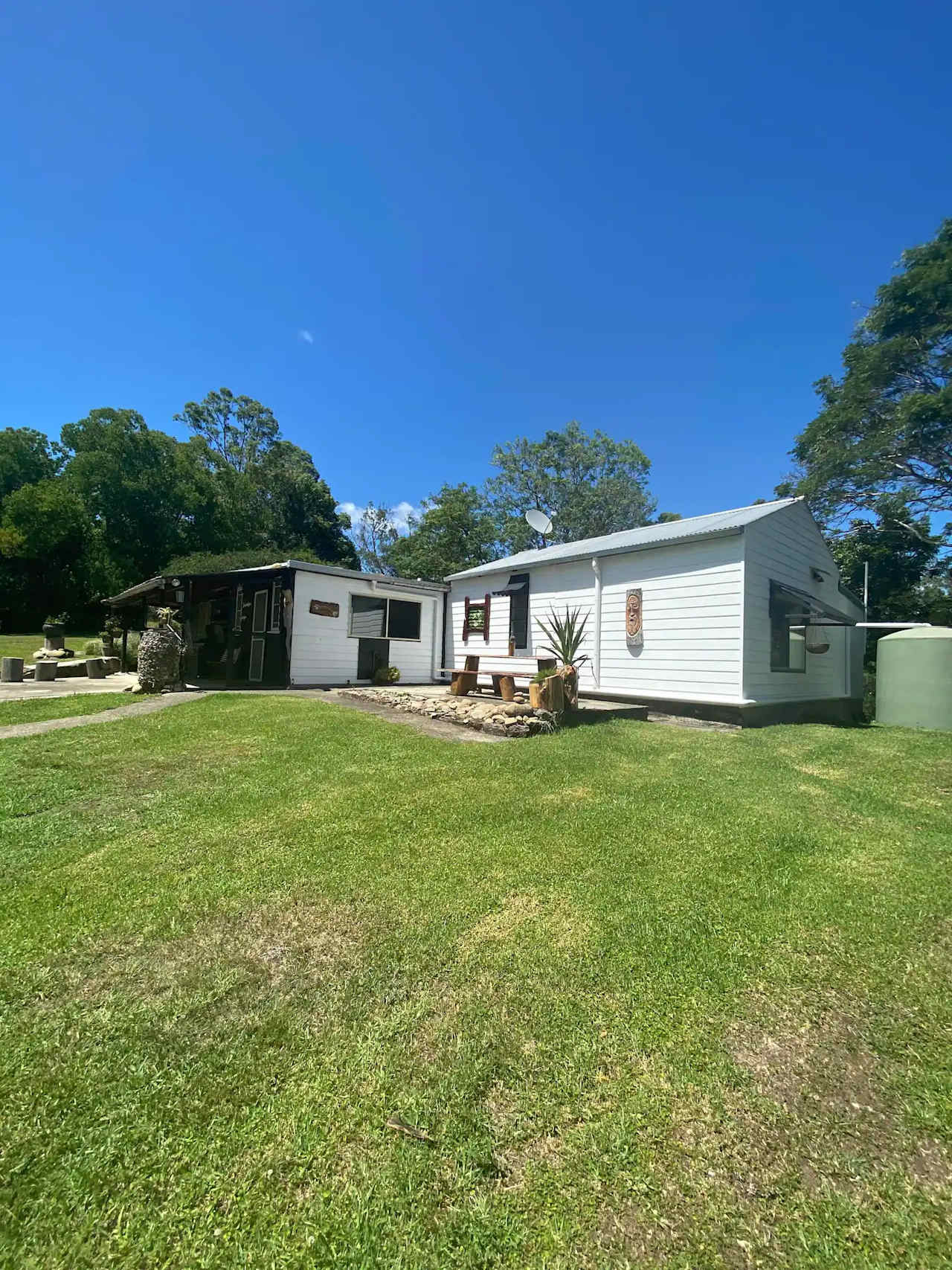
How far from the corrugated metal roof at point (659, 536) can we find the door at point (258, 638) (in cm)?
546

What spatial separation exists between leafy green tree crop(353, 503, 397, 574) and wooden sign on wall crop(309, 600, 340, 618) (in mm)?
29174

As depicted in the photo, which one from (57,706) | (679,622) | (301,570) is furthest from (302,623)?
(679,622)

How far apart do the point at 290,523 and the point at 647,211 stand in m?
30.8

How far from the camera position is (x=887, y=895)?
9.32 feet

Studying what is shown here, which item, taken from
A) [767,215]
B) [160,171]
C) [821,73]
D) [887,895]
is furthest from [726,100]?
[887,895]

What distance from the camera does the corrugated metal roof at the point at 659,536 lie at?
346 inches

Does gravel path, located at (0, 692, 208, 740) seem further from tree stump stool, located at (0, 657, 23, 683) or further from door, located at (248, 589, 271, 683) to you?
tree stump stool, located at (0, 657, 23, 683)

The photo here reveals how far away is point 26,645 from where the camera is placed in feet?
64.6

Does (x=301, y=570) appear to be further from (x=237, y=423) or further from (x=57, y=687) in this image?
(x=237, y=423)

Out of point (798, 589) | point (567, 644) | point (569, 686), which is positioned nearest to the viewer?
point (569, 686)

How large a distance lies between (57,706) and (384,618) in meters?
7.00

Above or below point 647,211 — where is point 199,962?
below

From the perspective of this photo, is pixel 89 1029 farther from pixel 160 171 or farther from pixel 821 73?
pixel 821 73

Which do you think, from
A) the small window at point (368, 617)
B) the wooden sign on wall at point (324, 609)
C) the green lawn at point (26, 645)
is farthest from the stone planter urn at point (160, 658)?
the green lawn at point (26, 645)
